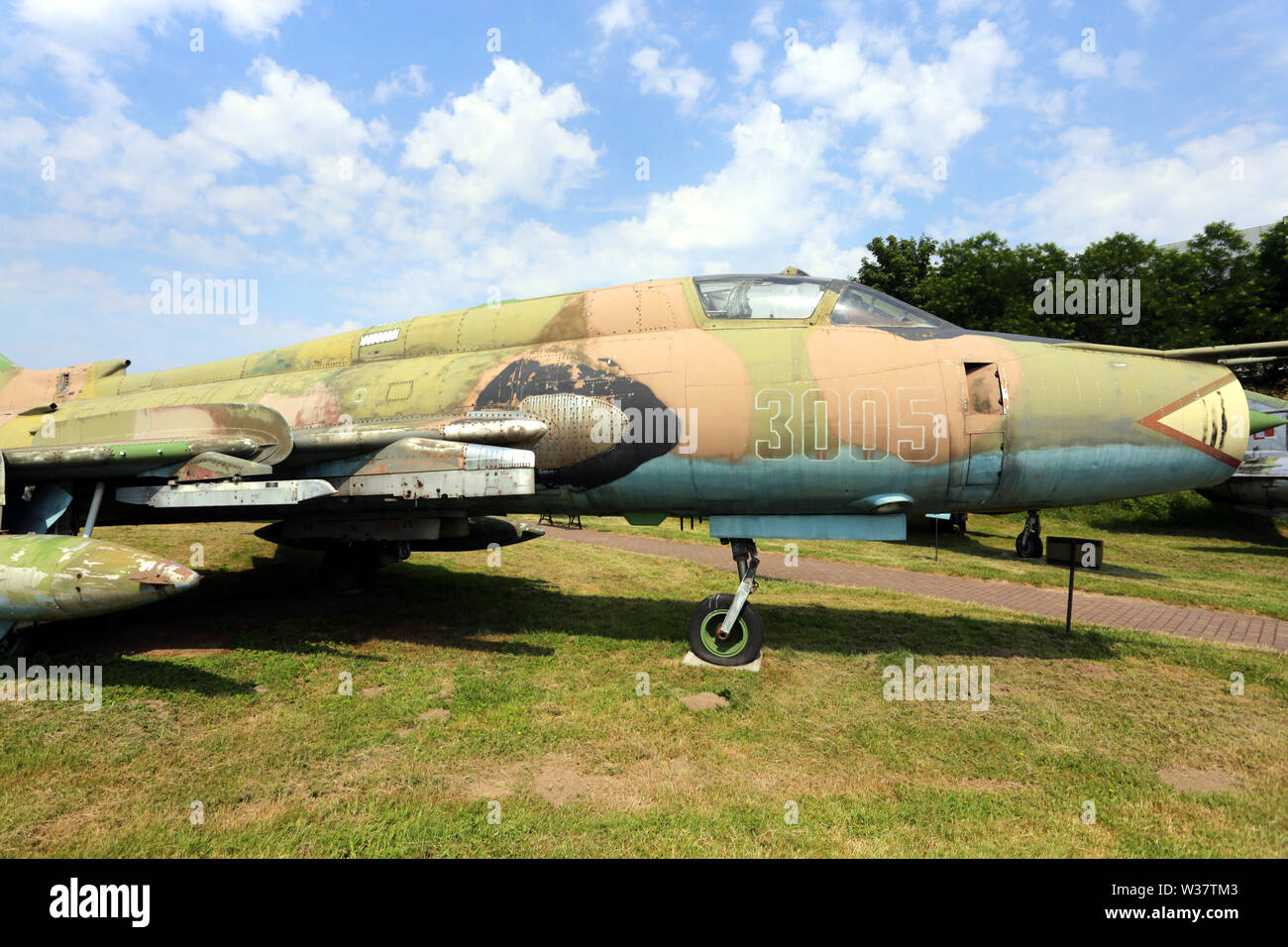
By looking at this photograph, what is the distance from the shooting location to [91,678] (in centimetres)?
589

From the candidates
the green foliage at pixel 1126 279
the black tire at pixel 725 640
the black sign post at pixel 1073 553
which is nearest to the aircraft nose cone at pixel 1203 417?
the black sign post at pixel 1073 553

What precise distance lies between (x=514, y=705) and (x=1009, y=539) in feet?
73.3

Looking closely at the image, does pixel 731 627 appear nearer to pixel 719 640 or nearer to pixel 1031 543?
pixel 719 640

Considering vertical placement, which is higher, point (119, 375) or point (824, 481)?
point (119, 375)

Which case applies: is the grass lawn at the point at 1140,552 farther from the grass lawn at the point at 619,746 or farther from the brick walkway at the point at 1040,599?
the grass lawn at the point at 619,746

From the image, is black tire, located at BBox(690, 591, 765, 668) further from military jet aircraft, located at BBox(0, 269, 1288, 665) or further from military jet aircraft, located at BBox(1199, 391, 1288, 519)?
military jet aircraft, located at BBox(1199, 391, 1288, 519)

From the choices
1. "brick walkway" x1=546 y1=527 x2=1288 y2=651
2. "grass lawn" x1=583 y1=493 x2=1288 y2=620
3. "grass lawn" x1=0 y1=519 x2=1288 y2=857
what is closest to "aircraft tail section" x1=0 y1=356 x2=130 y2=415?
"grass lawn" x1=0 y1=519 x2=1288 y2=857

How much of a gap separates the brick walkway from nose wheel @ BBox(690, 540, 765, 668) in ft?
15.5

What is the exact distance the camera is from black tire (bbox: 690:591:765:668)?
21.6 ft

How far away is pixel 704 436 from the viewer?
6.36 meters

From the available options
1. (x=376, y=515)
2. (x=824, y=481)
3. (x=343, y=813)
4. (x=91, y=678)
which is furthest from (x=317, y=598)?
(x=824, y=481)

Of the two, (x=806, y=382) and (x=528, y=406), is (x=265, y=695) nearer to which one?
(x=528, y=406)

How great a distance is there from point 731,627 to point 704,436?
6.65 ft

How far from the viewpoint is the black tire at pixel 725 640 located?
21.6 feet
